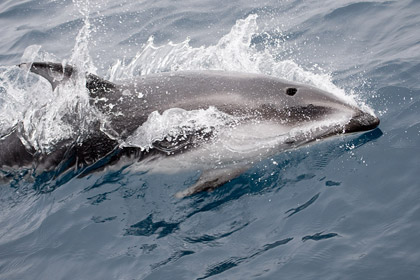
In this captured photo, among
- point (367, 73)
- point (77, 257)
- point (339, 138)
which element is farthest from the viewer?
point (367, 73)

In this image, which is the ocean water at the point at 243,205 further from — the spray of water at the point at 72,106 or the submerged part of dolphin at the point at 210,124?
the submerged part of dolphin at the point at 210,124

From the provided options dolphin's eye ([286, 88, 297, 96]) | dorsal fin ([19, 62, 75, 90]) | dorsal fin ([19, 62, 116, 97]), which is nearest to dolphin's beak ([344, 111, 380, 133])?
dolphin's eye ([286, 88, 297, 96])

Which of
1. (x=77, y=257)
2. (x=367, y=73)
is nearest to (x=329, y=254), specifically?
(x=77, y=257)

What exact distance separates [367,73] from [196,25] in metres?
5.25

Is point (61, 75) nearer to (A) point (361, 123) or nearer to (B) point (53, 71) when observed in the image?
(B) point (53, 71)

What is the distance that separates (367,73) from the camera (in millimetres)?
8883

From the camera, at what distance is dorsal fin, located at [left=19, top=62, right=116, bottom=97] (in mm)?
6242

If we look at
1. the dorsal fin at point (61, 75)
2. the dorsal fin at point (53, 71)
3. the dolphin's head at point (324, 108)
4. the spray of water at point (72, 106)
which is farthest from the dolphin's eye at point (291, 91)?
the dorsal fin at point (53, 71)

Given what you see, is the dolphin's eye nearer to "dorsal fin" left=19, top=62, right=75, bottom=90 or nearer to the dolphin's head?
the dolphin's head

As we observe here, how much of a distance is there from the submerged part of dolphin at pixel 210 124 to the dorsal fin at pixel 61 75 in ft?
0.04

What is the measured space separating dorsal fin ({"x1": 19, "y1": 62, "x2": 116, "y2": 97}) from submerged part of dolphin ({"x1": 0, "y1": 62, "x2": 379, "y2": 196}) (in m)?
0.01

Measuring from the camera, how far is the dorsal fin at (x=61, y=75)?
20.5 feet

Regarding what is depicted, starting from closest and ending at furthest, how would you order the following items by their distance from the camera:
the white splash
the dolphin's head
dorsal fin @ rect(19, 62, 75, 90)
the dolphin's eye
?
dorsal fin @ rect(19, 62, 75, 90) < the white splash < the dolphin's head < the dolphin's eye

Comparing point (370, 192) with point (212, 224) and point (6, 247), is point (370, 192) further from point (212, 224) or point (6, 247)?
point (6, 247)
